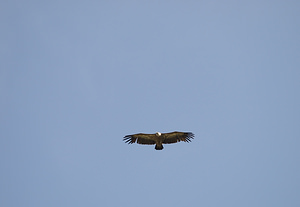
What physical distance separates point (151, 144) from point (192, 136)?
3.08 m

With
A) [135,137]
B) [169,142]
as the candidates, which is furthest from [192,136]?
[135,137]

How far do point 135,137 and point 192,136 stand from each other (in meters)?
4.20

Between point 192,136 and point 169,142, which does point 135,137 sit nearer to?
point 169,142

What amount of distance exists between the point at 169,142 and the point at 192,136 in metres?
1.76

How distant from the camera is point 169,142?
24.0 m

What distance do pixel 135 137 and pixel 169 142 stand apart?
8.36ft

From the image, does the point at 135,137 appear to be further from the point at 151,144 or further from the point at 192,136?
the point at 192,136

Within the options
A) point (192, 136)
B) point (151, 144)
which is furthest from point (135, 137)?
point (192, 136)

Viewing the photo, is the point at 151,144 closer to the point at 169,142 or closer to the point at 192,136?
the point at 169,142

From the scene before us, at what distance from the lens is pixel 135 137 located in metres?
24.0

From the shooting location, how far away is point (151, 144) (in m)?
24.0
